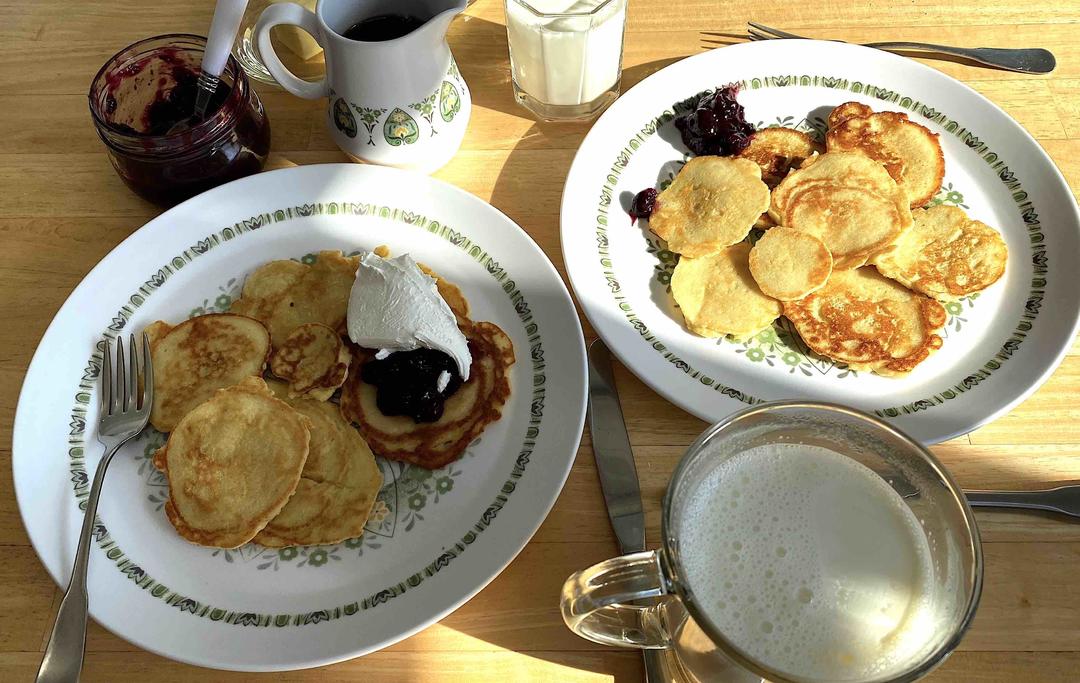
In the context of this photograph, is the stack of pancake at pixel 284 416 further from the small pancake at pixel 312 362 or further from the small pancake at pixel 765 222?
the small pancake at pixel 765 222

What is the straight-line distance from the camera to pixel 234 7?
1324mm

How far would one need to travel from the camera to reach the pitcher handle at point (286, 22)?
1.30 m

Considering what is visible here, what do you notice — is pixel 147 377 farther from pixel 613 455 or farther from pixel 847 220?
pixel 847 220

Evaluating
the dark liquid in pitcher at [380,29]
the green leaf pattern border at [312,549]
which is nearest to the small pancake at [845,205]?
the green leaf pattern border at [312,549]

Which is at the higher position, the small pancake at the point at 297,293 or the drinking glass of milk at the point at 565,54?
the drinking glass of milk at the point at 565,54

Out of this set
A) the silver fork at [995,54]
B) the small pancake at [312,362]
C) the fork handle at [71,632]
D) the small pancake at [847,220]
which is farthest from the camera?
the silver fork at [995,54]

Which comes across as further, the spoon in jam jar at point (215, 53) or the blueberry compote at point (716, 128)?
the blueberry compote at point (716, 128)

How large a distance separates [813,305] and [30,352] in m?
1.35

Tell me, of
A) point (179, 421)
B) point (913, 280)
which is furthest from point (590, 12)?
point (179, 421)

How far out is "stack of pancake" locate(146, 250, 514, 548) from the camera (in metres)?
1.14

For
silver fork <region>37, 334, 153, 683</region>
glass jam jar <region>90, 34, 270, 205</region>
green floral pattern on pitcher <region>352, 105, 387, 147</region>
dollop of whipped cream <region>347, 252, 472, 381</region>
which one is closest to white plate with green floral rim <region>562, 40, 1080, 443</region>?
dollop of whipped cream <region>347, 252, 472, 381</region>

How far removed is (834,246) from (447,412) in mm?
717

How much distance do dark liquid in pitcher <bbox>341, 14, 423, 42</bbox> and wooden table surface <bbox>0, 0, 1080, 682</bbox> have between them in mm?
261

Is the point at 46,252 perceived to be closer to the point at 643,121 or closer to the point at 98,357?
the point at 98,357
